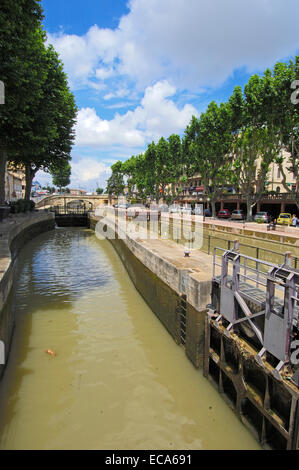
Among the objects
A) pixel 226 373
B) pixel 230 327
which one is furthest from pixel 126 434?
pixel 230 327

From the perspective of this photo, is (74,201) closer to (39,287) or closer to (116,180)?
(116,180)

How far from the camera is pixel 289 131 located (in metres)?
27.2

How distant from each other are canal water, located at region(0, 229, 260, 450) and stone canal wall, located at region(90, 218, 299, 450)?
316 mm

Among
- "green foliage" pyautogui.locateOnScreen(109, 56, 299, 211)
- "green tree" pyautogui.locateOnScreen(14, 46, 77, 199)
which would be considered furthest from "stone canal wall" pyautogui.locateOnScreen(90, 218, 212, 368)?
"green foliage" pyautogui.locateOnScreen(109, 56, 299, 211)

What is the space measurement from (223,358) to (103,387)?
9.91 ft

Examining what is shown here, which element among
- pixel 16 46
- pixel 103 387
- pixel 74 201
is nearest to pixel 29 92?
pixel 16 46

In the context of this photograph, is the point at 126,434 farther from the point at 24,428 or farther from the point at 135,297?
the point at 135,297

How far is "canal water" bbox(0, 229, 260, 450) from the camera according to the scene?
5.35 meters

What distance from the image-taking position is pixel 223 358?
6410 millimetres

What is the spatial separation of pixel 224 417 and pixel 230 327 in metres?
1.84

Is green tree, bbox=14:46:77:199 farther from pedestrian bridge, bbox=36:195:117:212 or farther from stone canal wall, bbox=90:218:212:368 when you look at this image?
pedestrian bridge, bbox=36:195:117:212

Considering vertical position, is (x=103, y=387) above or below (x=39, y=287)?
below

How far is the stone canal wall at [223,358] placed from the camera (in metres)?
4.63

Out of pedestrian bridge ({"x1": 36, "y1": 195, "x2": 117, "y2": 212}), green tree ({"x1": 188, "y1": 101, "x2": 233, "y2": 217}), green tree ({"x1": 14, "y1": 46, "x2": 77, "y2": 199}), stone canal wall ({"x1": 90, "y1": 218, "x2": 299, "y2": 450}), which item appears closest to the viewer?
stone canal wall ({"x1": 90, "y1": 218, "x2": 299, "y2": 450})
